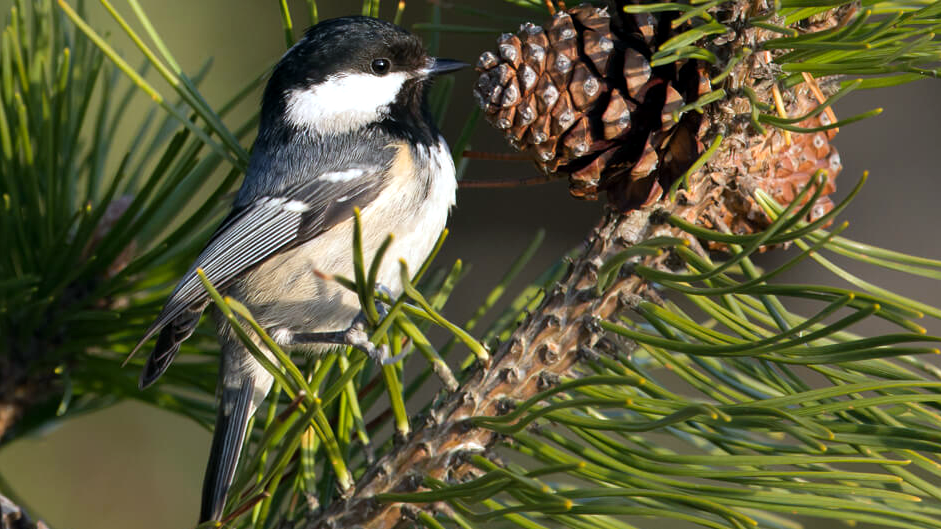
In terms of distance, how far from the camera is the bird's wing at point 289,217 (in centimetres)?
129

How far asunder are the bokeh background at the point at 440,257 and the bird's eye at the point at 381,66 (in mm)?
699

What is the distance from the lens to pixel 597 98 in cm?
81

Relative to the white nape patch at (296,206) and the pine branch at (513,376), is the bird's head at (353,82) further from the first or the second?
the pine branch at (513,376)

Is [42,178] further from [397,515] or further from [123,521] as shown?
[123,521]

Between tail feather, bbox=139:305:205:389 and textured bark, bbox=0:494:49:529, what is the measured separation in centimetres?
23

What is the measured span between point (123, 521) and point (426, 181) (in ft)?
4.43

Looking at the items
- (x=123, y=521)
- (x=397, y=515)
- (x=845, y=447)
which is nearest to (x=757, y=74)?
(x=845, y=447)

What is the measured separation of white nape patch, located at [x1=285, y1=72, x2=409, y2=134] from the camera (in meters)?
1.48

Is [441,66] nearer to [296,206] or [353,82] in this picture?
[353,82]

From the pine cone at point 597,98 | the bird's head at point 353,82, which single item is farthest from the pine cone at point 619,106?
the bird's head at point 353,82

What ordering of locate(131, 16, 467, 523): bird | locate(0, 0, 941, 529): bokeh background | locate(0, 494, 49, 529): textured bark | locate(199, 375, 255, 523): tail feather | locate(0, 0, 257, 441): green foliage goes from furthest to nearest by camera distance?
locate(0, 0, 941, 529): bokeh background, locate(131, 16, 467, 523): bird, locate(199, 375, 255, 523): tail feather, locate(0, 0, 257, 441): green foliage, locate(0, 494, 49, 529): textured bark

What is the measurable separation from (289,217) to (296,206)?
0.02m

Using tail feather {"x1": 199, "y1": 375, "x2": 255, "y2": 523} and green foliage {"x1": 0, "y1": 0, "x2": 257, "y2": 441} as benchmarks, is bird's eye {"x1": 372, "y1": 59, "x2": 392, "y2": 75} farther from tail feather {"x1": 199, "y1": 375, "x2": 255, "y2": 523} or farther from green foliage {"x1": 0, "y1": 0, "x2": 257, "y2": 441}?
tail feather {"x1": 199, "y1": 375, "x2": 255, "y2": 523}

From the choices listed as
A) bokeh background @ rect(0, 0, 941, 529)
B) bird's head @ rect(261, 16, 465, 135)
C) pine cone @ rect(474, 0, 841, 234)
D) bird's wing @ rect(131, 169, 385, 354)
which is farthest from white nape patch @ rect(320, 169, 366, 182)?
bokeh background @ rect(0, 0, 941, 529)
